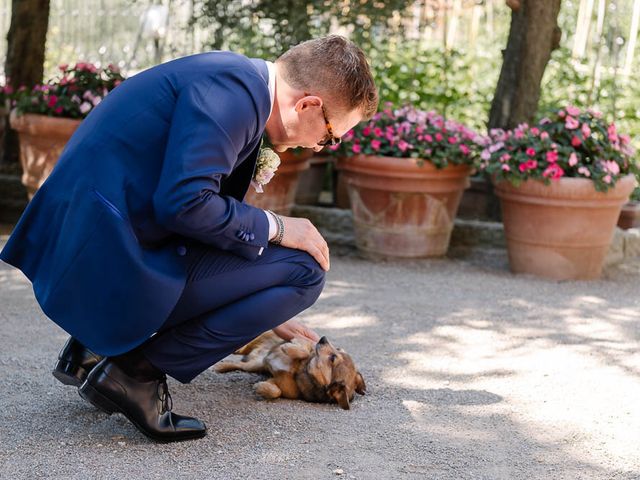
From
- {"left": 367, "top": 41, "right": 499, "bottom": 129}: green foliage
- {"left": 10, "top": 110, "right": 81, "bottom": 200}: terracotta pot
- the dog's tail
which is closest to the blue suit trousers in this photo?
the dog's tail

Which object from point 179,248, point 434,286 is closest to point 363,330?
point 434,286

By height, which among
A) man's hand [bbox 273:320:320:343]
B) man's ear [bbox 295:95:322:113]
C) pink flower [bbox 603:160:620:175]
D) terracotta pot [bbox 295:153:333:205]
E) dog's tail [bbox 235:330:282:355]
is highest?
man's ear [bbox 295:95:322:113]

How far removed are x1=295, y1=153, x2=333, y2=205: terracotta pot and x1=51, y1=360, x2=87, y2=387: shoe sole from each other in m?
4.10

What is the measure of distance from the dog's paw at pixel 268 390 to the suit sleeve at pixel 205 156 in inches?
30.3

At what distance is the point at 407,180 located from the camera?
5.83 m

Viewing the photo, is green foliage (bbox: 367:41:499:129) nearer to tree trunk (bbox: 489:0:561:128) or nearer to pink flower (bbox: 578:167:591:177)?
tree trunk (bbox: 489:0:561:128)

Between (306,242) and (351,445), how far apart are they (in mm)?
625

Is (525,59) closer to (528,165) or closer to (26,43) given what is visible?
(528,165)

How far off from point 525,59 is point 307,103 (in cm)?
401

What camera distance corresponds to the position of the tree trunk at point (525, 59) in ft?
20.6

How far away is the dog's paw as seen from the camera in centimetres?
322

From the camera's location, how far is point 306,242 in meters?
2.87

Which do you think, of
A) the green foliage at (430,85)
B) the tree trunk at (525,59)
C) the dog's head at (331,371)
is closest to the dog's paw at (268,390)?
the dog's head at (331,371)

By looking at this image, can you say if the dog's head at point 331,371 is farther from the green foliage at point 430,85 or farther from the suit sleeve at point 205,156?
the green foliage at point 430,85
